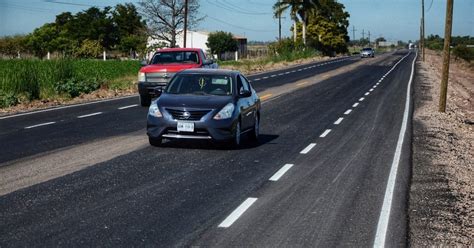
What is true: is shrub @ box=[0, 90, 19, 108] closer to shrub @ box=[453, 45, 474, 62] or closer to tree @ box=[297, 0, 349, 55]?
tree @ box=[297, 0, 349, 55]

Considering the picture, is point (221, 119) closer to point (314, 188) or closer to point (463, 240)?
point (314, 188)

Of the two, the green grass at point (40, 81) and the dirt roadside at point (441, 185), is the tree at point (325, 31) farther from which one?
the dirt roadside at point (441, 185)

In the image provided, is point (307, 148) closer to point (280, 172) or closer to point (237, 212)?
point (280, 172)

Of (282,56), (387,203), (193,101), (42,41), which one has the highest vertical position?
(193,101)

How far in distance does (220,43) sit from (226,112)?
108 m

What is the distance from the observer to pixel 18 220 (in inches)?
277

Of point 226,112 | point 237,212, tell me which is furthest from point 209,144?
point 237,212

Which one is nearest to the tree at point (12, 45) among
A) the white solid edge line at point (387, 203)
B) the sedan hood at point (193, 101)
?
the sedan hood at point (193, 101)

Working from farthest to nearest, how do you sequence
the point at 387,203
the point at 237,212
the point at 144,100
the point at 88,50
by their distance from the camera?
the point at 88,50
the point at 144,100
the point at 387,203
the point at 237,212

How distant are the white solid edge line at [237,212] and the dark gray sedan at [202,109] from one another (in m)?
4.03

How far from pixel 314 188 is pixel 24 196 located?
397cm

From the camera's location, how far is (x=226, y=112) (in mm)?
12578

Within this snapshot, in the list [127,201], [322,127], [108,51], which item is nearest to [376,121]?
[322,127]

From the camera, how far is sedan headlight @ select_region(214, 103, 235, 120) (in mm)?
12461
